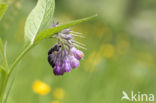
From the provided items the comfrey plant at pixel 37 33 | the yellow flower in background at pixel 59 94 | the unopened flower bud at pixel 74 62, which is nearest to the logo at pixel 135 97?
the yellow flower in background at pixel 59 94

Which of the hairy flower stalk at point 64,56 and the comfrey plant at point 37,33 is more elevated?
the comfrey plant at point 37,33

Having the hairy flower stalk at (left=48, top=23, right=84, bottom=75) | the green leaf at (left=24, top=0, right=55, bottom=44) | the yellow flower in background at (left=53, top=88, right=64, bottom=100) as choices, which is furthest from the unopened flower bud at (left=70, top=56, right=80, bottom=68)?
the yellow flower in background at (left=53, top=88, right=64, bottom=100)

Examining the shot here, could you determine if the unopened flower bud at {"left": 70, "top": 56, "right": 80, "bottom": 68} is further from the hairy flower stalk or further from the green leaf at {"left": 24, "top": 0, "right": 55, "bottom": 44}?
the green leaf at {"left": 24, "top": 0, "right": 55, "bottom": 44}

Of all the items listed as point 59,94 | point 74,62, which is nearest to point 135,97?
point 59,94

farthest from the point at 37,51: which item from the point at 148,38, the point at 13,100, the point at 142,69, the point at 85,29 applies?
the point at 148,38

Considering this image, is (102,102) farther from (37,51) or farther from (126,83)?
(37,51)

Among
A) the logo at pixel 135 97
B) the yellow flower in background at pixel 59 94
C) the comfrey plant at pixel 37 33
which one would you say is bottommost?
the logo at pixel 135 97

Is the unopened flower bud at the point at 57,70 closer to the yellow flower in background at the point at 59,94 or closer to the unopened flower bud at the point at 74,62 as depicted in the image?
the unopened flower bud at the point at 74,62

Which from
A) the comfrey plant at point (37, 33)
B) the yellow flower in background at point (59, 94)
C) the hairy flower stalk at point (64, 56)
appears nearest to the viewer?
the comfrey plant at point (37, 33)

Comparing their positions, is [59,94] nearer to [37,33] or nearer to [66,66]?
[66,66]
